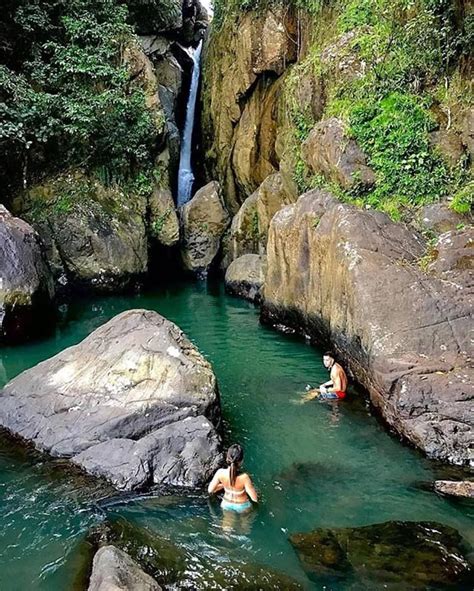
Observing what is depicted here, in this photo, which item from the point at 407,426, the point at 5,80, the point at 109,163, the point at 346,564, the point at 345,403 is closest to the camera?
the point at 346,564

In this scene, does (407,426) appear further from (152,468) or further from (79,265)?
(79,265)

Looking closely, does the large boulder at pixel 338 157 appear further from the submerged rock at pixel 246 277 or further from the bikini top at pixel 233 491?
the bikini top at pixel 233 491

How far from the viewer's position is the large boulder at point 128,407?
7586 millimetres

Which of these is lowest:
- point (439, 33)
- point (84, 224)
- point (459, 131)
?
point (84, 224)

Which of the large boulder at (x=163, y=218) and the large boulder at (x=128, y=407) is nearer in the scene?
the large boulder at (x=128, y=407)

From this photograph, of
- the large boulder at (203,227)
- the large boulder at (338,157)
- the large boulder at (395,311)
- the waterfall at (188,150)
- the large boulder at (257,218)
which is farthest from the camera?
the waterfall at (188,150)

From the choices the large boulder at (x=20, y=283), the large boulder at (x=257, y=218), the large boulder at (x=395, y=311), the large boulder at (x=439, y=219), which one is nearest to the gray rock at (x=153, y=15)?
the large boulder at (x=257, y=218)

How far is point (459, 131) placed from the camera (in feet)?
41.4

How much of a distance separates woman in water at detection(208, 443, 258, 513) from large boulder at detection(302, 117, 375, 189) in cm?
809

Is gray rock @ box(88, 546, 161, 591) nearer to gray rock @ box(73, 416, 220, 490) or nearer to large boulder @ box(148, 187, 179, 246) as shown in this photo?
gray rock @ box(73, 416, 220, 490)

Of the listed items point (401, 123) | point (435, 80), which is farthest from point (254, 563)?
point (435, 80)

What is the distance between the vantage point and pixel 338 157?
13461 mm

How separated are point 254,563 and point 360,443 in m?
3.30

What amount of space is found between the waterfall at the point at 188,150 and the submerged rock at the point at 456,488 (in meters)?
21.8
